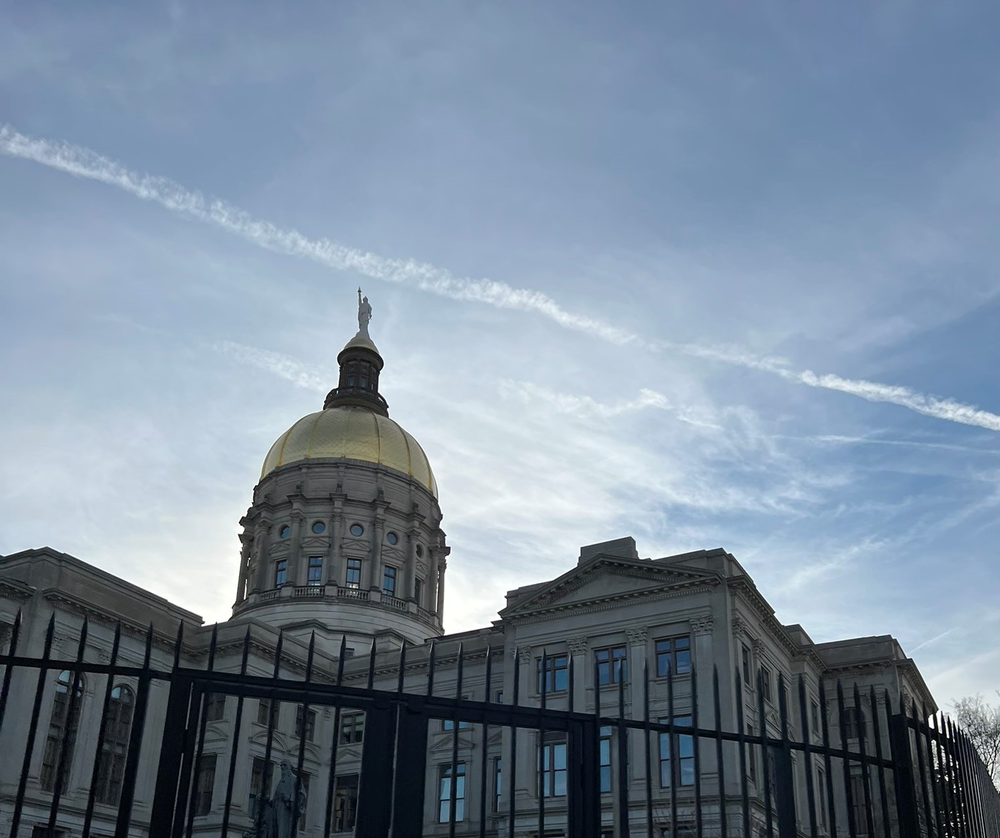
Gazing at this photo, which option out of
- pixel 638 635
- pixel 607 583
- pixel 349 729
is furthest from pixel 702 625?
pixel 349 729

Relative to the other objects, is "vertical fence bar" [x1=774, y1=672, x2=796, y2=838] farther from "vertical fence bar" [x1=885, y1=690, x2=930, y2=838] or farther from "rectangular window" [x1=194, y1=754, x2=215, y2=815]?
"rectangular window" [x1=194, y1=754, x2=215, y2=815]

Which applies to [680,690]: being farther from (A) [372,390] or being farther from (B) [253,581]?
(A) [372,390]

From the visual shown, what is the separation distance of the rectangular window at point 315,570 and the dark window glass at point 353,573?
5.90 ft

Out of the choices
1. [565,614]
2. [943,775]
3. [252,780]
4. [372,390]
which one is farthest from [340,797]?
[943,775]

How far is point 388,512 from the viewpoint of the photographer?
74.9 meters

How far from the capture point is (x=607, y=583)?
164ft

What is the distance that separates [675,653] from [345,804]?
58.4 ft

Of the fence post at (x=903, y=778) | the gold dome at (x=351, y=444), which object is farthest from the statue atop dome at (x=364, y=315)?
the fence post at (x=903, y=778)

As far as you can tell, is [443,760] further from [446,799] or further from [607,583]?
[607,583]

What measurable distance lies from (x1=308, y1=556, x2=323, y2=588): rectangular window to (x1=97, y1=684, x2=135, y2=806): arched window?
22.6 m

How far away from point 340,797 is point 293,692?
49.5m

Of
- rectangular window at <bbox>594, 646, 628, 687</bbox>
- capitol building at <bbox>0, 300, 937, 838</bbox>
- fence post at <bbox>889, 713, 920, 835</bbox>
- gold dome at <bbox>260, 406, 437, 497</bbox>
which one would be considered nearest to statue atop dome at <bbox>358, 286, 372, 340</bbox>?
gold dome at <bbox>260, 406, 437, 497</bbox>

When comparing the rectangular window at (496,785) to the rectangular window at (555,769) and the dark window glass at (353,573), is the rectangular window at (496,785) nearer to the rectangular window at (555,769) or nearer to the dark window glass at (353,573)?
the rectangular window at (555,769)

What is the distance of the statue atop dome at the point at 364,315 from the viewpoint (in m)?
93.1
